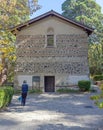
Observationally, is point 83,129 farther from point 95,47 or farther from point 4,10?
point 95,47

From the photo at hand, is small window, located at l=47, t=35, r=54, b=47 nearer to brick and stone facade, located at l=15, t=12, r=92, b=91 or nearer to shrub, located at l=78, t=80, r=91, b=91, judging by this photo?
brick and stone facade, located at l=15, t=12, r=92, b=91

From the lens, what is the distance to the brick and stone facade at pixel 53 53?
28.4 metres

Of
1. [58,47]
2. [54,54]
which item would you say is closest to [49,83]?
[54,54]

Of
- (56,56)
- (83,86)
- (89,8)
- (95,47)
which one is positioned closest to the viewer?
(83,86)

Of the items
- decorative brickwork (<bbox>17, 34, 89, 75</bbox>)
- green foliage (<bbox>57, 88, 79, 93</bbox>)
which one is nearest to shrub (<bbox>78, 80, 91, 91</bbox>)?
green foliage (<bbox>57, 88, 79, 93</bbox>)

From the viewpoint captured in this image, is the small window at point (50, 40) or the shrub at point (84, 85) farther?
the small window at point (50, 40)

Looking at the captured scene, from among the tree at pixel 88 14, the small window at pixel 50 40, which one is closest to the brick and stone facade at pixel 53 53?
the small window at pixel 50 40

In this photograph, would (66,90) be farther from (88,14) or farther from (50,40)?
(88,14)

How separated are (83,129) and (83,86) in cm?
1690

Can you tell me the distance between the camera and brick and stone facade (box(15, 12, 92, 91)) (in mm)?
28422

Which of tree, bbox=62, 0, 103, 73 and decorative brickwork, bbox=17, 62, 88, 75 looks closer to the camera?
decorative brickwork, bbox=17, 62, 88, 75

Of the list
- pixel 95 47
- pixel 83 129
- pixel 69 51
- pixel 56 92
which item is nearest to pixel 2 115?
pixel 83 129

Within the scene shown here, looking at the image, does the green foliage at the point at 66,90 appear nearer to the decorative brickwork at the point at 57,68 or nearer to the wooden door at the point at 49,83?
the wooden door at the point at 49,83

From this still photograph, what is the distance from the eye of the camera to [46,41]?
29.2 meters
